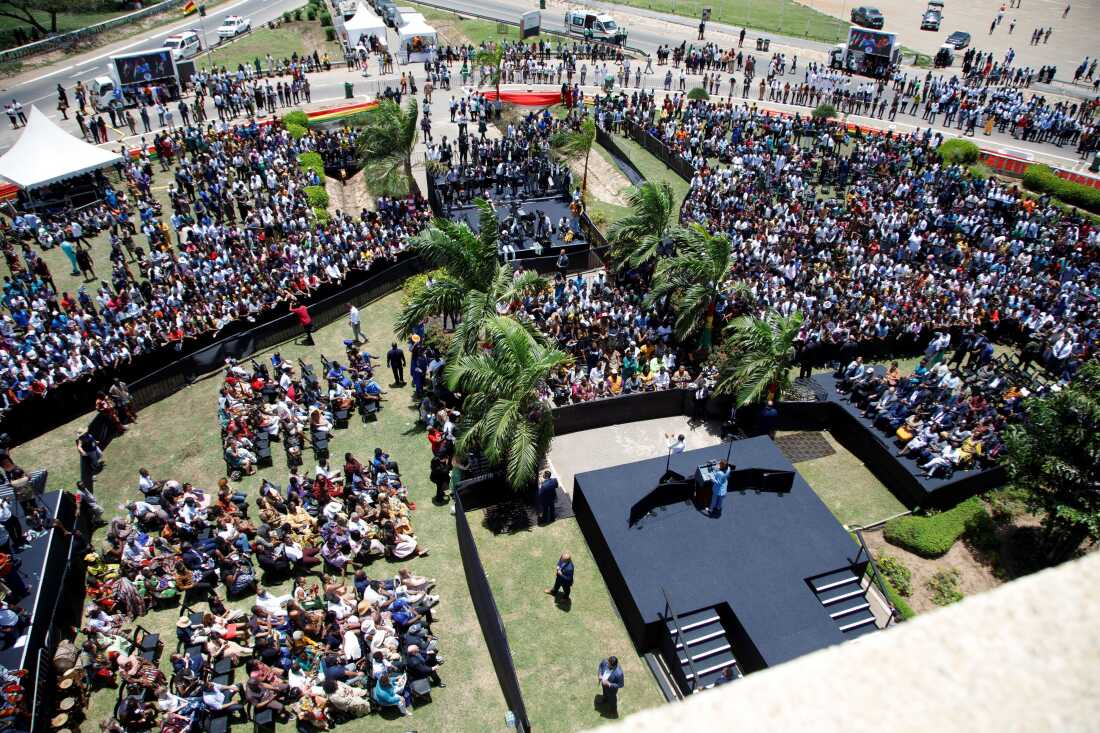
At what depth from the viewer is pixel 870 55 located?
2126 inches

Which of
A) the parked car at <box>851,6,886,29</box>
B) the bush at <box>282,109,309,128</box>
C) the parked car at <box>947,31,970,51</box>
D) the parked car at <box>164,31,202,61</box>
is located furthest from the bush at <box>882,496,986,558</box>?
→ the parked car at <box>851,6,886,29</box>

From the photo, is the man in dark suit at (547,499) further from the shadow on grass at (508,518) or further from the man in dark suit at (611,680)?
the man in dark suit at (611,680)

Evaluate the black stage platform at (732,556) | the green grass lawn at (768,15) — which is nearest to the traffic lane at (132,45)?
the green grass lawn at (768,15)

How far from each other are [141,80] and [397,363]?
34.4 meters

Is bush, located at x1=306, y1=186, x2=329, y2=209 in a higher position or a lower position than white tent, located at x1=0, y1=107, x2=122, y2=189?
lower

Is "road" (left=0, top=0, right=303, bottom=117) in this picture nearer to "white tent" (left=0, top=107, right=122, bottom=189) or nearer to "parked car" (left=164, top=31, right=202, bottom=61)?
"parked car" (left=164, top=31, right=202, bottom=61)

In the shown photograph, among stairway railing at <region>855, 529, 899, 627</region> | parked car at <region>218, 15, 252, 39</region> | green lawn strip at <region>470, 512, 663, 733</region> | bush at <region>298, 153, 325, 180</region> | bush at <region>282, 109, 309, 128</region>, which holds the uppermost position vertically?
parked car at <region>218, 15, 252, 39</region>

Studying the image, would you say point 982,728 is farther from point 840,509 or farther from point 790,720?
point 840,509

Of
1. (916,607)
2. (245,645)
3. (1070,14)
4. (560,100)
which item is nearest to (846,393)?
(916,607)

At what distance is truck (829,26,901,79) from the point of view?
5334 centimetres

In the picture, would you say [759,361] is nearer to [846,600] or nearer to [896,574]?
[896,574]

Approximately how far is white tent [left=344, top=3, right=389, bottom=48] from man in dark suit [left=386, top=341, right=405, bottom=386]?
131 ft

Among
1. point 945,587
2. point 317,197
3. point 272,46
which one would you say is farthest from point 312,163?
point 945,587

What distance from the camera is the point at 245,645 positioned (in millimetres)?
14609
